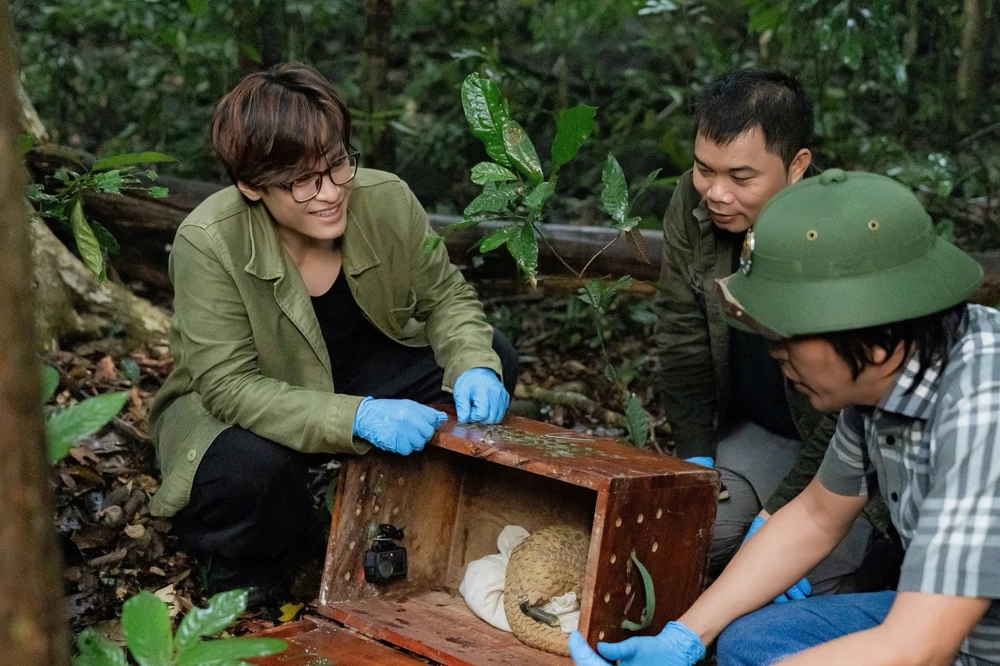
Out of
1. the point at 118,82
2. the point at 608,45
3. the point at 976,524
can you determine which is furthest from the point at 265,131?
the point at 608,45

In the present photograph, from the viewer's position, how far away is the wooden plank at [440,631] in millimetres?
2746

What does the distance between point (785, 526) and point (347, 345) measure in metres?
1.59

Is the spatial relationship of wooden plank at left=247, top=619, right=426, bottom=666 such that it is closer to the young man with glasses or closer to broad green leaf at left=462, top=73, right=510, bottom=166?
the young man with glasses

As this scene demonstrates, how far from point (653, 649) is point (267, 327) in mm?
1449

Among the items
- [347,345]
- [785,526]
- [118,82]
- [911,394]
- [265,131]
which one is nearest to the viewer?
[911,394]

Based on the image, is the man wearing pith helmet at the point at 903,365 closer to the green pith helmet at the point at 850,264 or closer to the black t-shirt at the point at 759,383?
the green pith helmet at the point at 850,264

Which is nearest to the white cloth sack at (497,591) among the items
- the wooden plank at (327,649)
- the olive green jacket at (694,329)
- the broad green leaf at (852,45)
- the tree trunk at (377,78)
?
the wooden plank at (327,649)

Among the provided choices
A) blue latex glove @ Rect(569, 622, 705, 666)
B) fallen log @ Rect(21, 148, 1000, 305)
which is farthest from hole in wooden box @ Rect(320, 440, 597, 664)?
fallen log @ Rect(21, 148, 1000, 305)

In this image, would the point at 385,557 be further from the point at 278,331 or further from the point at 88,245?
the point at 88,245

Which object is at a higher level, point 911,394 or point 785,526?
point 911,394

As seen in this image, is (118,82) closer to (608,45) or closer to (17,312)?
(608,45)

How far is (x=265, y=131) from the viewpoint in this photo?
2.94 meters

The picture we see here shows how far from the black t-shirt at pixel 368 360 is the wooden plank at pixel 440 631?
0.66 m

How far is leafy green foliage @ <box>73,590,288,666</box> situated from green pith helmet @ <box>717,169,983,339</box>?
1030 millimetres
